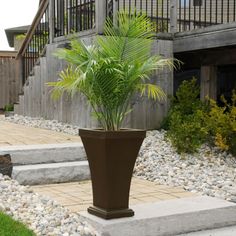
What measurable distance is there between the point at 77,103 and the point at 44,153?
2.48 m

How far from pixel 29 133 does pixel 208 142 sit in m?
2.74

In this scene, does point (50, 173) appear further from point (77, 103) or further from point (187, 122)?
point (77, 103)

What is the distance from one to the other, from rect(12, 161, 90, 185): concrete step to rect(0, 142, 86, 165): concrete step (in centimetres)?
12

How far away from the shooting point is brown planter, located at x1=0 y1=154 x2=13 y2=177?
5193mm

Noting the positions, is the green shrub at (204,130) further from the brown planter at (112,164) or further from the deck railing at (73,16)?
the brown planter at (112,164)

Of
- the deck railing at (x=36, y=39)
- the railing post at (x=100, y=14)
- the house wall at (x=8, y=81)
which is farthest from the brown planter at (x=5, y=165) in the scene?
the house wall at (x=8, y=81)

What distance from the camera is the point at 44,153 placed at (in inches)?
226

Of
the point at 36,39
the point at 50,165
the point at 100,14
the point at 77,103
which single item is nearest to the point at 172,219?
the point at 50,165

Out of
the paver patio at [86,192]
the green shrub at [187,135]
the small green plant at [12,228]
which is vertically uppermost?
the green shrub at [187,135]

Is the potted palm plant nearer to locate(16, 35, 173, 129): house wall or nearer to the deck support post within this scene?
locate(16, 35, 173, 129): house wall

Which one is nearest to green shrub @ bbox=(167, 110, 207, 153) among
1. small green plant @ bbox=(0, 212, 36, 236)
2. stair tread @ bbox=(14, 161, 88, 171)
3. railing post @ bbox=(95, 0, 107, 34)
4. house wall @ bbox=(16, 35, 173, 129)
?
house wall @ bbox=(16, 35, 173, 129)

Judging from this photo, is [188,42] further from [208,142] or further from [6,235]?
[6,235]

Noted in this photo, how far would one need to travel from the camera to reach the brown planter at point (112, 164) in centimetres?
362

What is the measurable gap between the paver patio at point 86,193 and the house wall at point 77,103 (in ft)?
7.47
